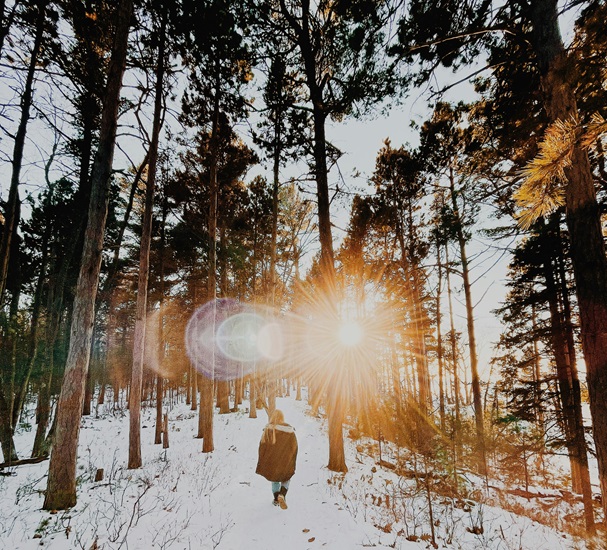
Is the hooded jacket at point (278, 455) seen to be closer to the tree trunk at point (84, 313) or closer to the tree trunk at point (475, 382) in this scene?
the tree trunk at point (84, 313)

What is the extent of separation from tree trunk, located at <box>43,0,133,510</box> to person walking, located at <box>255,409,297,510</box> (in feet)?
10.4

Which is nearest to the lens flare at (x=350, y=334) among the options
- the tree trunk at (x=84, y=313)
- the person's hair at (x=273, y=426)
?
the person's hair at (x=273, y=426)

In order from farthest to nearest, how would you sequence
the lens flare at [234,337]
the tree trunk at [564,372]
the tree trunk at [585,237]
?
the lens flare at [234,337], the tree trunk at [564,372], the tree trunk at [585,237]

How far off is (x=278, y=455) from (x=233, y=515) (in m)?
1.12

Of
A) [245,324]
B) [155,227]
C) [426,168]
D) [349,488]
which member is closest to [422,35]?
[426,168]

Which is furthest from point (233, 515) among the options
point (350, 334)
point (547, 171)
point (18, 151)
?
point (350, 334)

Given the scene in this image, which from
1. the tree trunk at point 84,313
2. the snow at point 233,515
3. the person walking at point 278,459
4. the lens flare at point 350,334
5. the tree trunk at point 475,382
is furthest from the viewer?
the lens flare at point 350,334

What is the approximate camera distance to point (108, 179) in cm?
538

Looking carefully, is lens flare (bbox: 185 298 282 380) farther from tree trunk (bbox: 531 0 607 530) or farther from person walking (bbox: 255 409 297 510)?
tree trunk (bbox: 531 0 607 530)

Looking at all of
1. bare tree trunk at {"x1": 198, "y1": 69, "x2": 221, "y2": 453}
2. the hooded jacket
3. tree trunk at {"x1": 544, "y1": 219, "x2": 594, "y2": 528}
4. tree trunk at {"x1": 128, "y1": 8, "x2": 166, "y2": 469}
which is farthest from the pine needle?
bare tree trunk at {"x1": 198, "y1": 69, "x2": 221, "y2": 453}

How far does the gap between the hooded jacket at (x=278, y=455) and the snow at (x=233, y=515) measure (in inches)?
21.4

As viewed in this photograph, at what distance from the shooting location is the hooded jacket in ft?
16.7

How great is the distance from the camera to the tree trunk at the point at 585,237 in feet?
9.13

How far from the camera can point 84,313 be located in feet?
16.1
